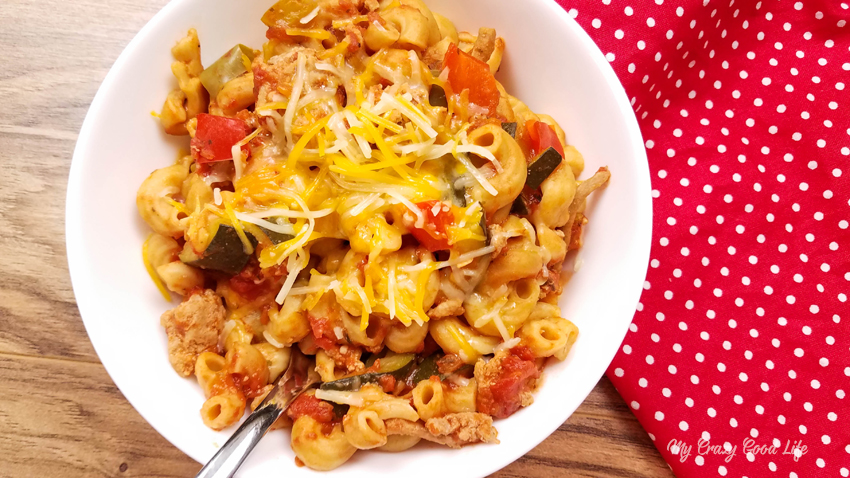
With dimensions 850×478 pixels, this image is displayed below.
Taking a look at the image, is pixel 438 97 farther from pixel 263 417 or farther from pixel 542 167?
pixel 263 417

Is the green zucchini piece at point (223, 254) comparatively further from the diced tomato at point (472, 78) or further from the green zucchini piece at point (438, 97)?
the diced tomato at point (472, 78)

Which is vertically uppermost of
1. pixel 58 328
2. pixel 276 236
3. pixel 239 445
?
pixel 276 236

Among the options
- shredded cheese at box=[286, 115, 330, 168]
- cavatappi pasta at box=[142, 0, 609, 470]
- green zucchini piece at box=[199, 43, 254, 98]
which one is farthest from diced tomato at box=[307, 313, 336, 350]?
green zucchini piece at box=[199, 43, 254, 98]

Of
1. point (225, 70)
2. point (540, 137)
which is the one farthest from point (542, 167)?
point (225, 70)

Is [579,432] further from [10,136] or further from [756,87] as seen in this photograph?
[10,136]

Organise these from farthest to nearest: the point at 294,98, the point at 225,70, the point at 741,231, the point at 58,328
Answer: the point at 741,231, the point at 58,328, the point at 225,70, the point at 294,98

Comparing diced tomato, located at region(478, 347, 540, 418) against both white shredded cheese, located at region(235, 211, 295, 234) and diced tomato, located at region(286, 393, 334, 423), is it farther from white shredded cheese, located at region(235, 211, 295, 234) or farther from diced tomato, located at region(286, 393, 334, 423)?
white shredded cheese, located at region(235, 211, 295, 234)

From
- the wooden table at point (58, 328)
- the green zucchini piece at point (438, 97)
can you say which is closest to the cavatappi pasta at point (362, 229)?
the green zucchini piece at point (438, 97)
